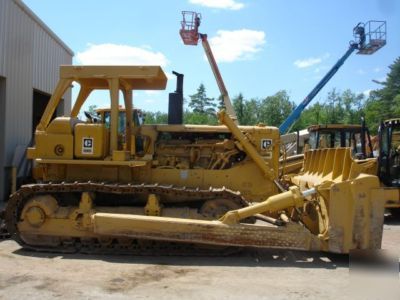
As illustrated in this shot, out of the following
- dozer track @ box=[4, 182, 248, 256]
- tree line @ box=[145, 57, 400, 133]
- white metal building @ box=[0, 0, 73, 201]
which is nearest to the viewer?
dozer track @ box=[4, 182, 248, 256]

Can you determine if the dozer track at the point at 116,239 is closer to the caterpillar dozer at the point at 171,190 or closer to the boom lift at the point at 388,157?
the caterpillar dozer at the point at 171,190

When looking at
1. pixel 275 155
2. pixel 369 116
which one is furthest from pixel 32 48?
pixel 369 116

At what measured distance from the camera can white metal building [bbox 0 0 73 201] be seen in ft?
45.2

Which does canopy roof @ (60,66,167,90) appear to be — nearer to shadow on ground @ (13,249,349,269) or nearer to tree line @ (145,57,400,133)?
shadow on ground @ (13,249,349,269)

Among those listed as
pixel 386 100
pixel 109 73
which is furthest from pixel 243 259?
pixel 386 100

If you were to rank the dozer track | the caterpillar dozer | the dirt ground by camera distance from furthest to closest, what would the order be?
1. the dozer track
2. the caterpillar dozer
3. the dirt ground

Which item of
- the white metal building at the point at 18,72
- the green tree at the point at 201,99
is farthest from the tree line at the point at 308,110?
the white metal building at the point at 18,72

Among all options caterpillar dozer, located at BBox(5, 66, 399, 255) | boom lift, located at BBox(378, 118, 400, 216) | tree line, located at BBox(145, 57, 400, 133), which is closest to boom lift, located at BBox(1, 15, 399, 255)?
caterpillar dozer, located at BBox(5, 66, 399, 255)

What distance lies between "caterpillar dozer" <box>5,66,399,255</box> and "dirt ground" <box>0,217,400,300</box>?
339 millimetres

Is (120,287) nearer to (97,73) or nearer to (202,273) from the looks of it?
(202,273)

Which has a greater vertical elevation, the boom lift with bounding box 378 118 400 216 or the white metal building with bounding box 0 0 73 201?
the white metal building with bounding box 0 0 73 201

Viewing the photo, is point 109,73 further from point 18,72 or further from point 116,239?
point 18,72

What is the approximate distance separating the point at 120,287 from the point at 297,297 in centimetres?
218

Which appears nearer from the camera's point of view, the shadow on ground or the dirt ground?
the dirt ground
